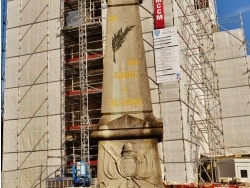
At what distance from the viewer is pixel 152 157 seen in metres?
10.3

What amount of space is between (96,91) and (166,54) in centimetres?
613

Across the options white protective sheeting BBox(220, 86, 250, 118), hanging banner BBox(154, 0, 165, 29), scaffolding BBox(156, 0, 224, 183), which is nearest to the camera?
scaffolding BBox(156, 0, 224, 183)

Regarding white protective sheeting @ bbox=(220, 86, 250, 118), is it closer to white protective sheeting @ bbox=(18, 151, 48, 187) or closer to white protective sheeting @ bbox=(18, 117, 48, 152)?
white protective sheeting @ bbox=(18, 117, 48, 152)

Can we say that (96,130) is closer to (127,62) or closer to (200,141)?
(127,62)

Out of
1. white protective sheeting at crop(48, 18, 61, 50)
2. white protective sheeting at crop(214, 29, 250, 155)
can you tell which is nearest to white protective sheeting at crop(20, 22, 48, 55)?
white protective sheeting at crop(48, 18, 61, 50)

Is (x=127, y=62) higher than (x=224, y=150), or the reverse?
(x=127, y=62)

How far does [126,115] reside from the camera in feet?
34.6

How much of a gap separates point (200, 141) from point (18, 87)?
15.4 metres

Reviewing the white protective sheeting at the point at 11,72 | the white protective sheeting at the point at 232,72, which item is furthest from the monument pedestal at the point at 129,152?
the white protective sheeting at the point at 232,72

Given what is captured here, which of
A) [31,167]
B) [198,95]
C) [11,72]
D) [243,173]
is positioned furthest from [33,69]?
[243,173]

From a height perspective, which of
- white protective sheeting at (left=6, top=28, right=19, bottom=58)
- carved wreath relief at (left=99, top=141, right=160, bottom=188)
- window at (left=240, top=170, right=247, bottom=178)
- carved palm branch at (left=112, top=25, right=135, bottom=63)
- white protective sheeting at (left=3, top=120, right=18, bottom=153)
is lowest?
window at (left=240, top=170, right=247, bottom=178)

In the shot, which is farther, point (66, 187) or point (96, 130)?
point (66, 187)

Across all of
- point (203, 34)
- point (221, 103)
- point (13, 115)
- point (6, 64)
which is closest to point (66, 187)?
point (13, 115)

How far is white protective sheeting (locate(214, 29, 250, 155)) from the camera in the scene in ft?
107
